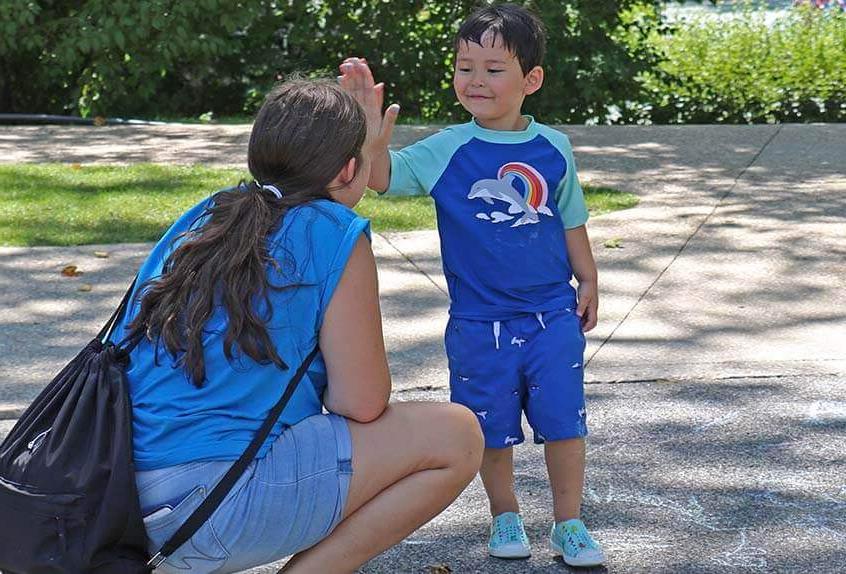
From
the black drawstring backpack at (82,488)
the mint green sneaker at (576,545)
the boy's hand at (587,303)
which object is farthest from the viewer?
the boy's hand at (587,303)

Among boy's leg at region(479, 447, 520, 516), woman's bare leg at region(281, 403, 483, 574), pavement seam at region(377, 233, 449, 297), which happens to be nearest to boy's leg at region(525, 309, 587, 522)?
boy's leg at region(479, 447, 520, 516)

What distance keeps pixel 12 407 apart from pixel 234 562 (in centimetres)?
187

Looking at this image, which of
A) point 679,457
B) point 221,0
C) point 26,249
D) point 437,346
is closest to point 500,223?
point 679,457

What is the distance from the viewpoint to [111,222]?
6613 millimetres

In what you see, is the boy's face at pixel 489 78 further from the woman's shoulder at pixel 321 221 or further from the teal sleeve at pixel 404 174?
the woman's shoulder at pixel 321 221

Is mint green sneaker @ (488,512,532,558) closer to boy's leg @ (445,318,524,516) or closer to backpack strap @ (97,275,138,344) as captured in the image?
boy's leg @ (445,318,524,516)

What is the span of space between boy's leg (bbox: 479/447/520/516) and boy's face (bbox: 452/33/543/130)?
83 centimetres

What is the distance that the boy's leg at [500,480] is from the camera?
3338mm

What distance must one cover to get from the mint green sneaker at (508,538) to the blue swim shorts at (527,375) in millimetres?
195

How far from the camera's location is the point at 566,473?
3.30 m

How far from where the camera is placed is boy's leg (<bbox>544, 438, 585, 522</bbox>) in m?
3.28

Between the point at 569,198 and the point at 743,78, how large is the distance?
918cm

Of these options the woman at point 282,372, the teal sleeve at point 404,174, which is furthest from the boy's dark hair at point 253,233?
the teal sleeve at point 404,174

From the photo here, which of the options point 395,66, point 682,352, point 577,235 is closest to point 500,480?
point 577,235
